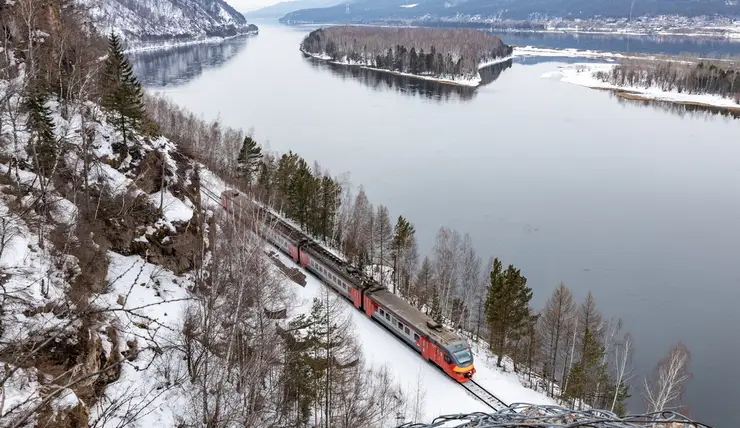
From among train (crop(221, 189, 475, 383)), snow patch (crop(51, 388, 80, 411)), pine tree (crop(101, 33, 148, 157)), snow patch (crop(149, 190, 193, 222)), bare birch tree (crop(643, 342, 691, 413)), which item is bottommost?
bare birch tree (crop(643, 342, 691, 413))

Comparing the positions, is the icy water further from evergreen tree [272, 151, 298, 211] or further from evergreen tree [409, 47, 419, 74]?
evergreen tree [409, 47, 419, 74]

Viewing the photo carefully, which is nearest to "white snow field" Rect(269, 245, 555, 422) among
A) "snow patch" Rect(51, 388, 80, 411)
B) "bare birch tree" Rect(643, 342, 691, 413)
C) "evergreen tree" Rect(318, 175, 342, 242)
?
"bare birch tree" Rect(643, 342, 691, 413)

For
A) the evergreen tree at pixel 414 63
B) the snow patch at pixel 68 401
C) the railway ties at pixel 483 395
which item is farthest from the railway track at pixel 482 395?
the evergreen tree at pixel 414 63

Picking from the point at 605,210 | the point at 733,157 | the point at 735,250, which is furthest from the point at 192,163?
the point at 733,157

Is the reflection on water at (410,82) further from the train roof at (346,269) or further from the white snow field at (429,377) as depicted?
the white snow field at (429,377)

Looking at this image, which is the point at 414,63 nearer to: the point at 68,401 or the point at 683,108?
the point at 683,108

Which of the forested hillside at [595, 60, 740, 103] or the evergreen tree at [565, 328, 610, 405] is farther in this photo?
the forested hillside at [595, 60, 740, 103]
